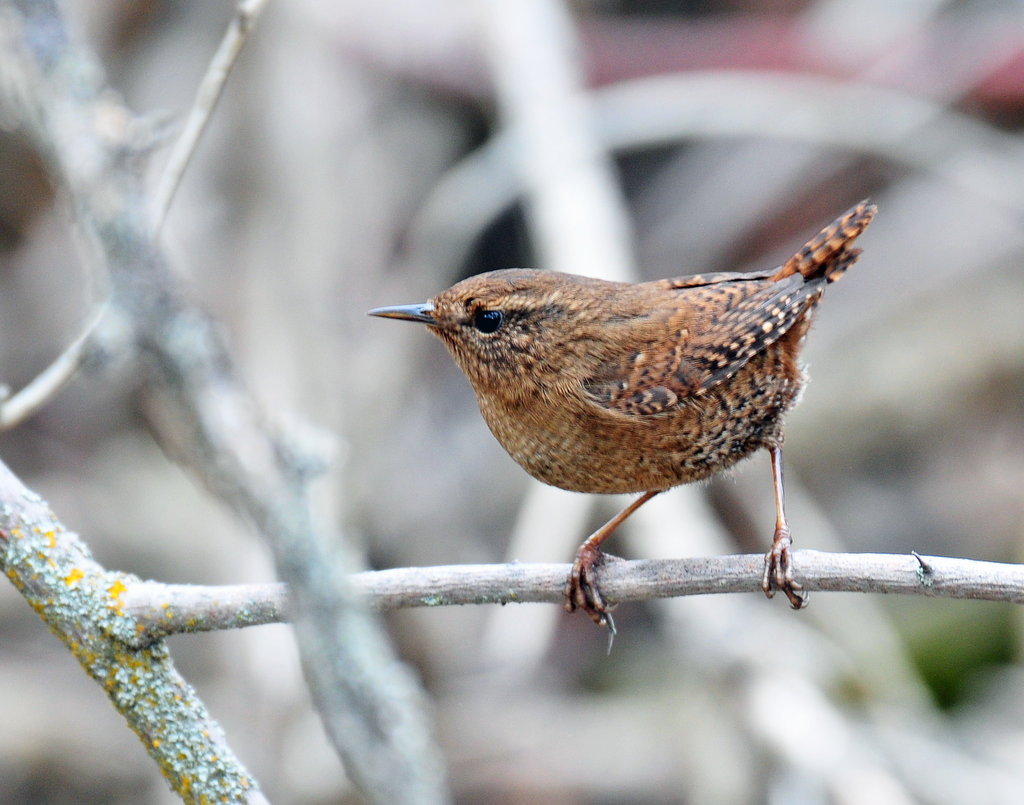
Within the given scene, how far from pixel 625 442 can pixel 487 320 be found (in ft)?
1.73

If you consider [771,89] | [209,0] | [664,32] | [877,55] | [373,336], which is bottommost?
[373,336]

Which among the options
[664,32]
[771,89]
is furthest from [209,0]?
[771,89]

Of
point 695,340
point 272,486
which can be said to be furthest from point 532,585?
point 272,486

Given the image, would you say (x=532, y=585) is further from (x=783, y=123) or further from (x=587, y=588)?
(x=783, y=123)

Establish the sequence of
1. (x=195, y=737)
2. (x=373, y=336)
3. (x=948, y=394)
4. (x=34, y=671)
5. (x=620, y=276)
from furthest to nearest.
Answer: (x=948, y=394), (x=373, y=336), (x=34, y=671), (x=620, y=276), (x=195, y=737)

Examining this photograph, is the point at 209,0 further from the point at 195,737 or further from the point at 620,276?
the point at 195,737

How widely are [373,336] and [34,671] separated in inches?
102

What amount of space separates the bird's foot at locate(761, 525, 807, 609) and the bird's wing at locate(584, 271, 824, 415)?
0.47 metres

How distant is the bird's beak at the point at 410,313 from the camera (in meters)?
2.97

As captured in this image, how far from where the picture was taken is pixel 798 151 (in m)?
7.49

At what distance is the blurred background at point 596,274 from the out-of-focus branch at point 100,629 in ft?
8.66

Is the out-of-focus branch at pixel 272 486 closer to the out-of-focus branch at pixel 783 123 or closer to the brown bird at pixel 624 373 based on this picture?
the brown bird at pixel 624 373

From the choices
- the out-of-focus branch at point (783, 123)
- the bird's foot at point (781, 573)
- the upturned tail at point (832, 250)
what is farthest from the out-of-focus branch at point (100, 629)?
the out-of-focus branch at point (783, 123)

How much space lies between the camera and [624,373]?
3.05 meters
